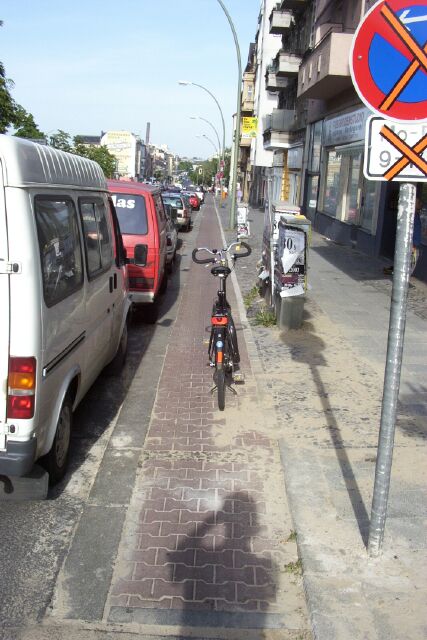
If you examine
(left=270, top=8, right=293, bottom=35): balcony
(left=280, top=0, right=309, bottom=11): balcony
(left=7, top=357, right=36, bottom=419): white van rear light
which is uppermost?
(left=270, top=8, right=293, bottom=35): balcony

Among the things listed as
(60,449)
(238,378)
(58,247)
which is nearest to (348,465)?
(238,378)

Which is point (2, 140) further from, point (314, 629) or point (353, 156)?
point (353, 156)

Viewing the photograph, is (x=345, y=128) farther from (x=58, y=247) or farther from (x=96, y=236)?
(x=58, y=247)

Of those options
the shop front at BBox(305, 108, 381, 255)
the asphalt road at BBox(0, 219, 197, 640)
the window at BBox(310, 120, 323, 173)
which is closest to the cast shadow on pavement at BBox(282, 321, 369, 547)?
the asphalt road at BBox(0, 219, 197, 640)

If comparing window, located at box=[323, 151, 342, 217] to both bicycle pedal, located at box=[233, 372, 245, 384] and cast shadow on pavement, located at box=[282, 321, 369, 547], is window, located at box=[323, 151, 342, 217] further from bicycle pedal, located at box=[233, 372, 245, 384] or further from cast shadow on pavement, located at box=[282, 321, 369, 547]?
bicycle pedal, located at box=[233, 372, 245, 384]

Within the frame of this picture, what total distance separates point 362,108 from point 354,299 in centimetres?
836

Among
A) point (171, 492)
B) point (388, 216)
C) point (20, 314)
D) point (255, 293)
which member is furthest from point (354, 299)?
point (20, 314)

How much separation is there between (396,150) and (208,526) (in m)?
2.51

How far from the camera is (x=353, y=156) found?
Result: 20219 millimetres

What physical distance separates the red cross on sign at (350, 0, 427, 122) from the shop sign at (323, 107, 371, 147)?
13.7 m

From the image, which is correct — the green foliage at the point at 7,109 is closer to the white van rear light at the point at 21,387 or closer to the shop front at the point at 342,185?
the shop front at the point at 342,185

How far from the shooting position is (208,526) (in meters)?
3.97

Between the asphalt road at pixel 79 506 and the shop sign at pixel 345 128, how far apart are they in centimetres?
1228

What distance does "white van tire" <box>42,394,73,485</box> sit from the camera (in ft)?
14.2
